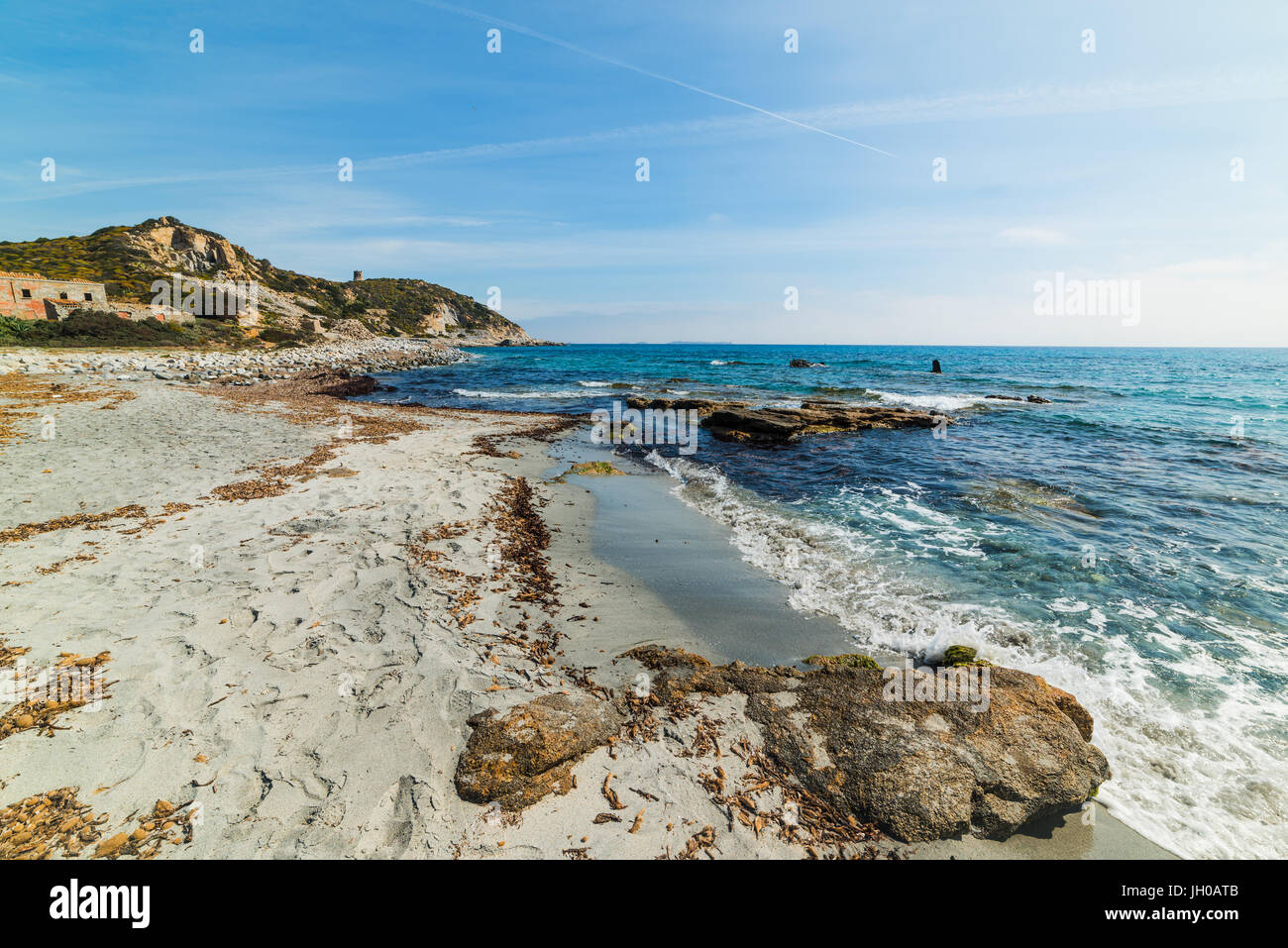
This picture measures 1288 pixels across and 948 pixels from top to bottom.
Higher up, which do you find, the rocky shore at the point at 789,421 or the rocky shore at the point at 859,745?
the rocky shore at the point at 789,421

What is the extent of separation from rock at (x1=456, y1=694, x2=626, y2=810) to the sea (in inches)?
120

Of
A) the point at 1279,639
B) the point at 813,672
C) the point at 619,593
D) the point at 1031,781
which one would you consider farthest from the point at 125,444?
the point at 1279,639

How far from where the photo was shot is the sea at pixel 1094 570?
488cm

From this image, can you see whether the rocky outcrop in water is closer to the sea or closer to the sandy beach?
the sea

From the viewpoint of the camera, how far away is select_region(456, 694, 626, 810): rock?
3.76 m

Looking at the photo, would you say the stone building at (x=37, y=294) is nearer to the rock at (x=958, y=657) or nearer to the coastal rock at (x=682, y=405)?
the coastal rock at (x=682, y=405)

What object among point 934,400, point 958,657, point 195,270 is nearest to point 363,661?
point 958,657

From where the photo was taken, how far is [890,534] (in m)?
10.9

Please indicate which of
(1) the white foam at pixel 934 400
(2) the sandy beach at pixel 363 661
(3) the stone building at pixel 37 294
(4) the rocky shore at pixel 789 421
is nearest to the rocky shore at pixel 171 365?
(3) the stone building at pixel 37 294

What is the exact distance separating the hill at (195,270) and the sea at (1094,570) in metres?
71.5

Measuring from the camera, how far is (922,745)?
428 cm

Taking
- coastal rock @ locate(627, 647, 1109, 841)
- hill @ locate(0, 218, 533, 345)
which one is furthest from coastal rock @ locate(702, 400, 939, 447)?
hill @ locate(0, 218, 533, 345)

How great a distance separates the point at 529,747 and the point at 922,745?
3.43 meters

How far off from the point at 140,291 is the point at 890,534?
254 feet
